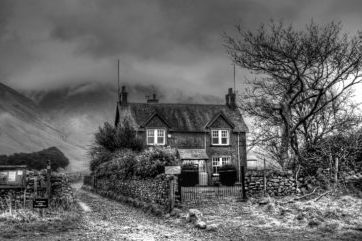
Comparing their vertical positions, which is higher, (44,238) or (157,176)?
(157,176)

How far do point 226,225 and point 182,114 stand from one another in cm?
3476

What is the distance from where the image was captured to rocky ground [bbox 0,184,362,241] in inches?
587

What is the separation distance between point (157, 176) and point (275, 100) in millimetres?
10103

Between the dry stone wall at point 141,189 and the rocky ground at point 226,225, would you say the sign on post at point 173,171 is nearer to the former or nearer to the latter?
the dry stone wall at point 141,189

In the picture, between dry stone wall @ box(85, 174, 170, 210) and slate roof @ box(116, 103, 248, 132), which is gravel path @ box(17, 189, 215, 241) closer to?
dry stone wall @ box(85, 174, 170, 210)

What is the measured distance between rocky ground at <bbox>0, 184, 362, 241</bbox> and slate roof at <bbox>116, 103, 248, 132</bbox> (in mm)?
28426

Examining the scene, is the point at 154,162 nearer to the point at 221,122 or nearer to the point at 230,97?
the point at 221,122

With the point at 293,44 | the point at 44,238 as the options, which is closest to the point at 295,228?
the point at 44,238

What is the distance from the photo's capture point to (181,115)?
2012 inches

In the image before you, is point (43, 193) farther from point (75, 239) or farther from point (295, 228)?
point (295, 228)

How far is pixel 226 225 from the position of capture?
55.5 ft

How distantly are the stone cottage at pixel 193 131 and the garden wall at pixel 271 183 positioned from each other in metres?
23.4

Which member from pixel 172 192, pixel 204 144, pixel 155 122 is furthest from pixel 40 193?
pixel 204 144

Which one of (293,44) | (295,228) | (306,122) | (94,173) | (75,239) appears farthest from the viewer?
(94,173)
